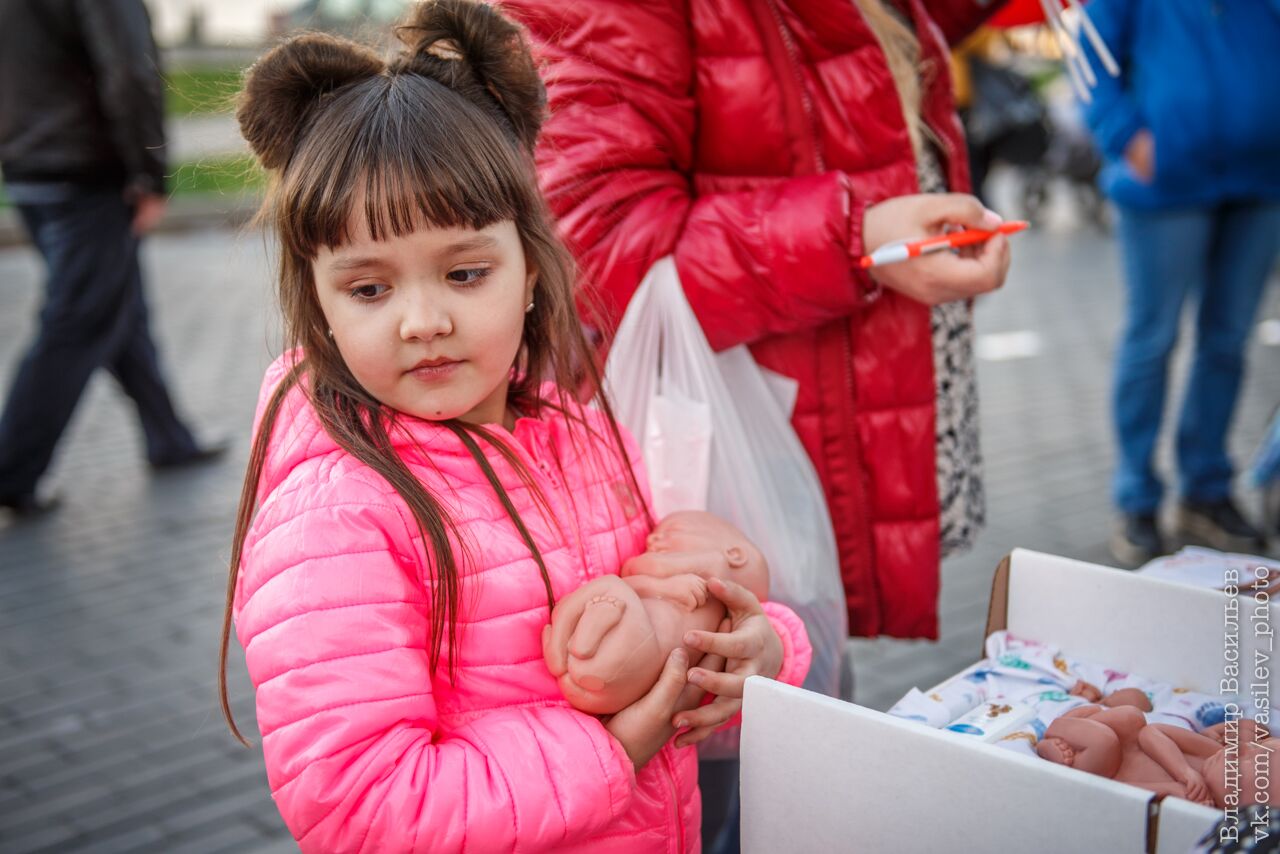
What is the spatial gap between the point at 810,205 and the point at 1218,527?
9.99 ft

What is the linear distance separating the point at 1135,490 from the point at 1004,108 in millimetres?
6723

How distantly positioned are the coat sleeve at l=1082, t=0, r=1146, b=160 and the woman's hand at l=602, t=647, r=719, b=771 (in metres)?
3.02

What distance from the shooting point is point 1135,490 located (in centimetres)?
418

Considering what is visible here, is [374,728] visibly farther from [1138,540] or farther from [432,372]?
[1138,540]

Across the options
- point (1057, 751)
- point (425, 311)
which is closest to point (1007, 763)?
point (1057, 751)

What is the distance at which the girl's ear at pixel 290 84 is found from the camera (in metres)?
1.47

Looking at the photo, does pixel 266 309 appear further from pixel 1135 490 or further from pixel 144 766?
pixel 1135 490

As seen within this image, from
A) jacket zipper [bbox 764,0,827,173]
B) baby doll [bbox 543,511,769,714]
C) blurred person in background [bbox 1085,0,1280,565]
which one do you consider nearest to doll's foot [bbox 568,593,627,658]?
baby doll [bbox 543,511,769,714]

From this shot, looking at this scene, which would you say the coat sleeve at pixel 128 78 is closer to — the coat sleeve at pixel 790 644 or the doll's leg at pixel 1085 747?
the coat sleeve at pixel 790 644

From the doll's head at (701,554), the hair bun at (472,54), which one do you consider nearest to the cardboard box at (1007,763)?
the doll's head at (701,554)

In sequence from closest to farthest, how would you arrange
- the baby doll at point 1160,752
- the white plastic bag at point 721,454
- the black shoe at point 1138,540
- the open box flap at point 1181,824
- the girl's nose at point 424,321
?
the open box flap at point 1181,824, the baby doll at point 1160,752, the girl's nose at point 424,321, the white plastic bag at point 721,454, the black shoe at point 1138,540

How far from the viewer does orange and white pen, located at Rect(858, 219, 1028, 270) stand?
1.77 meters

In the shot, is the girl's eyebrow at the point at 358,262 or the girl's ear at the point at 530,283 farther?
the girl's ear at the point at 530,283

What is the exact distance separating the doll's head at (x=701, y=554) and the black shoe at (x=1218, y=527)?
3022 millimetres
